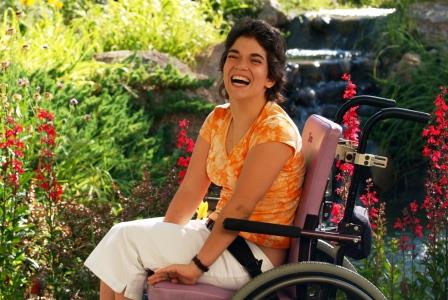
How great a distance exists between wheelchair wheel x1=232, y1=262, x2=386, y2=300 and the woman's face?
2.01 ft

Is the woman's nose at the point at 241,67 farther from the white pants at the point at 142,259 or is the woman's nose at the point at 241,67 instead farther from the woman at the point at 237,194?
the white pants at the point at 142,259

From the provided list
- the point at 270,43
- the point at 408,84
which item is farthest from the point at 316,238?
the point at 408,84

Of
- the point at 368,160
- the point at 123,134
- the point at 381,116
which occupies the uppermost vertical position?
the point at 381,116

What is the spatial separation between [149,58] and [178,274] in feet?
15.6

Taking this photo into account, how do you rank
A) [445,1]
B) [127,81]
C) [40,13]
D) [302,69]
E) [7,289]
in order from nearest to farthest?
[7,289]
[127,81]
[40,13]
[302,69]
[445,1]

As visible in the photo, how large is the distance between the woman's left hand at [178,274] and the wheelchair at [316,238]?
0.02 metres

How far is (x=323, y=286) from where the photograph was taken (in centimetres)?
322

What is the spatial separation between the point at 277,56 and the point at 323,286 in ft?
2.52

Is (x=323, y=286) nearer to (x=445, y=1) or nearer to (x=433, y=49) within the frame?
(x=433, y=49)

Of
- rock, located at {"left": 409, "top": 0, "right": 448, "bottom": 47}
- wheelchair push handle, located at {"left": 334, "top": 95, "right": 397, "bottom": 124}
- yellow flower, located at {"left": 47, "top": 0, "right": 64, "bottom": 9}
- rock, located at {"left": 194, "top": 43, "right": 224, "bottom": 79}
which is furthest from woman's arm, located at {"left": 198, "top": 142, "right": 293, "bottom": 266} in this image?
rock, located at {"left": 409, "top": 0, "right": 448, "bottom": 47}

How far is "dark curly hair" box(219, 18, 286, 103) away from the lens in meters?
3.34

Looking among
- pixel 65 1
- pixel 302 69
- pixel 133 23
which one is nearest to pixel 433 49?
pixel 302 69

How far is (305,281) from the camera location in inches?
121

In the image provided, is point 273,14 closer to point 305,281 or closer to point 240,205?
point 240,205
